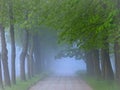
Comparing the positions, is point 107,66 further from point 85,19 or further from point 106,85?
point 85,19

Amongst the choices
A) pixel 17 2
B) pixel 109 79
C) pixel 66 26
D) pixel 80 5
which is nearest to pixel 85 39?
pixel 66 26

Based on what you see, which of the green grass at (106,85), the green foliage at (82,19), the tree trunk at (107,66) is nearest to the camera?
the green foliage at (82,19)

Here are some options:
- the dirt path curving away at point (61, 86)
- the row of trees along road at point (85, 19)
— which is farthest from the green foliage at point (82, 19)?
the dirt path curving away at point (61, 86)

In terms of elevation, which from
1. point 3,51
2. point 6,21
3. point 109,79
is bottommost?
point 109,79

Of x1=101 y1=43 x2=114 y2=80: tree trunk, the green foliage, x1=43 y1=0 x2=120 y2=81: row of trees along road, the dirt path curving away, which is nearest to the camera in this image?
x1=43 y1=0 x2=120 y2=81: row of trees along road

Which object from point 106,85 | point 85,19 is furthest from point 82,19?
point 106,85

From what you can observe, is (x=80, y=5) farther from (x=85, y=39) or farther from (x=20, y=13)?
(x=20, y=13)

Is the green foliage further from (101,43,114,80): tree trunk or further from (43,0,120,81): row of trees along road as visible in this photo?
(101,43,114,80): tree trunk

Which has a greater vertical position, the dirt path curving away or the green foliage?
the green foliage

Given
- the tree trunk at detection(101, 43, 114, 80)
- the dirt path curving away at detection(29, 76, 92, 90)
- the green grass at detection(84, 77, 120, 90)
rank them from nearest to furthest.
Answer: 1. the green grass at detection(84, 77, 120, 90)
2. the dirt path curving away at detection(29, 76, 92, 90)
3. the tree trunk at detection(101, 43, 114, 80)

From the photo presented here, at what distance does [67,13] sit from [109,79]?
14079mm

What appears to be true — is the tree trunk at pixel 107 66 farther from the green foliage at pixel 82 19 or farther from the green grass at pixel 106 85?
the green foliage at pixel 82 19

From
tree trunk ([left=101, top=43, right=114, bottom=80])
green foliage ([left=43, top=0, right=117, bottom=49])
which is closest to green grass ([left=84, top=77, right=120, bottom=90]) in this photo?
tree trunk ([left=101, top=43, right=114, bottom=80])

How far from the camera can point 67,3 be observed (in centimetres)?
1925
